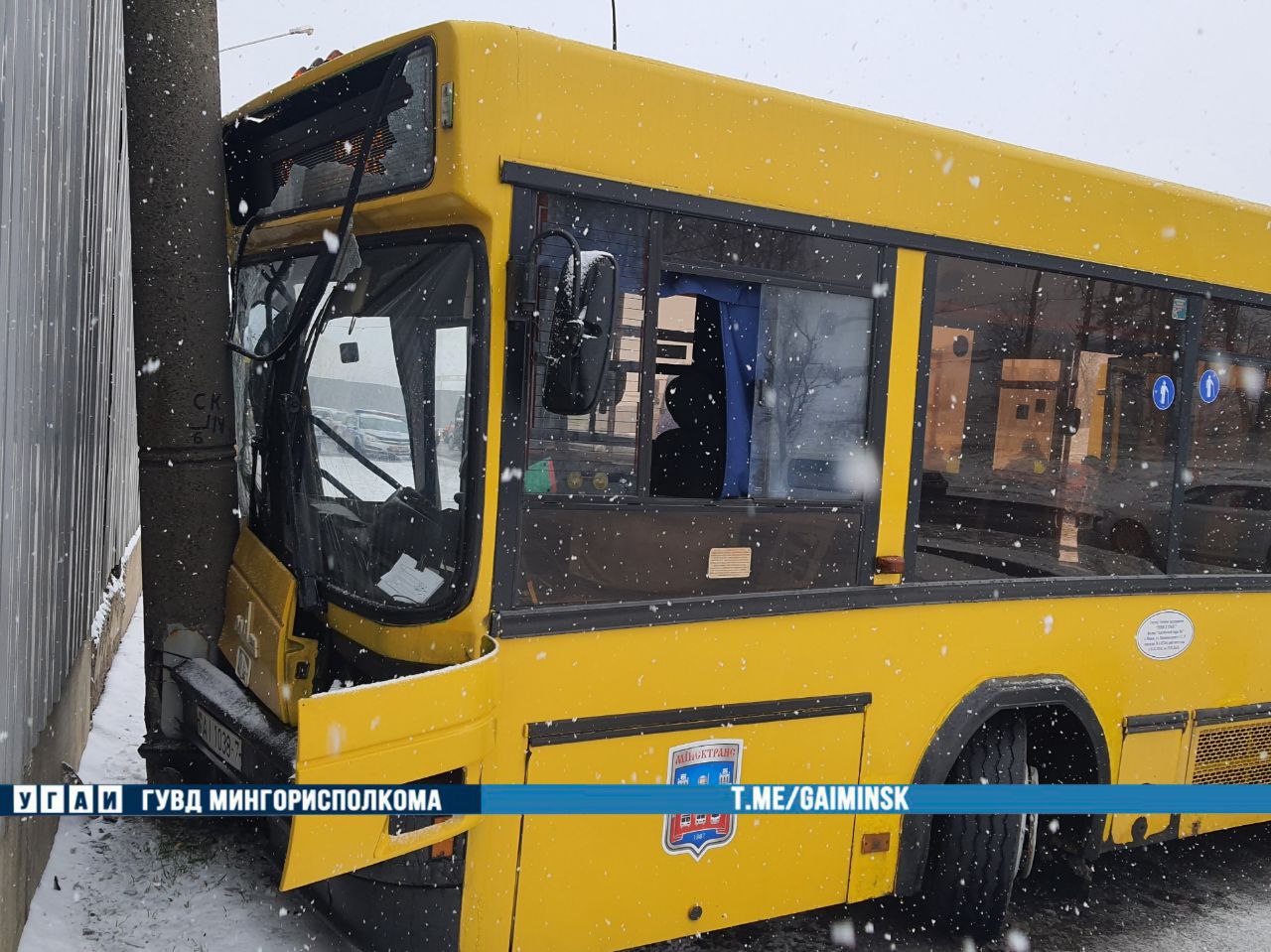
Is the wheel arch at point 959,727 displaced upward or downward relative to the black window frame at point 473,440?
downward

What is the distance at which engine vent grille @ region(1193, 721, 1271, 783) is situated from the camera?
475 cm

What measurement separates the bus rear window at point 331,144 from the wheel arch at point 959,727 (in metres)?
2.66

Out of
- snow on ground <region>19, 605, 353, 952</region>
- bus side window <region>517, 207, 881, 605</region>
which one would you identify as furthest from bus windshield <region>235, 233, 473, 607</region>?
snow on ground <region>19, 605, 353, 952</region>

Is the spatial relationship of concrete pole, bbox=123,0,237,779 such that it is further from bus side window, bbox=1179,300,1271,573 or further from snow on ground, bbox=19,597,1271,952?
bus side window, bbox=1179,300,1271,573

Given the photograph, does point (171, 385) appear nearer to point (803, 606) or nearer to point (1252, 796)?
point (803, 606)

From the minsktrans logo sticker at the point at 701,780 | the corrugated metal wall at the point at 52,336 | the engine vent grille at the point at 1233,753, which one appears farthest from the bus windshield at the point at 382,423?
the engine vent grille at the point at 1233,753

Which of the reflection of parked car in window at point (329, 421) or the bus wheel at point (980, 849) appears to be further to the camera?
the bus wheel at point (980, 849)

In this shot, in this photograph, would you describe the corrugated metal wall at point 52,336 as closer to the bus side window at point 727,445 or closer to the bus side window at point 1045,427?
the bus side window at point 727,445

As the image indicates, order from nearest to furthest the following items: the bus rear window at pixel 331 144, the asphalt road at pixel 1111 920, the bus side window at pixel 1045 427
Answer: the bus rear window at pixel 331 144 < the bus side window at pixel 1045 427 < the asphalt road at pixel 1111 920

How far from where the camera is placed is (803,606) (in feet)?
12.0

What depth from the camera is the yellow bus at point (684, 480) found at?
9.91 feet

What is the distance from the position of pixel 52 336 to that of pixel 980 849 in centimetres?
393

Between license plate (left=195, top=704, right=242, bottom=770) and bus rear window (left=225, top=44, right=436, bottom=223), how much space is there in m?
1.77
